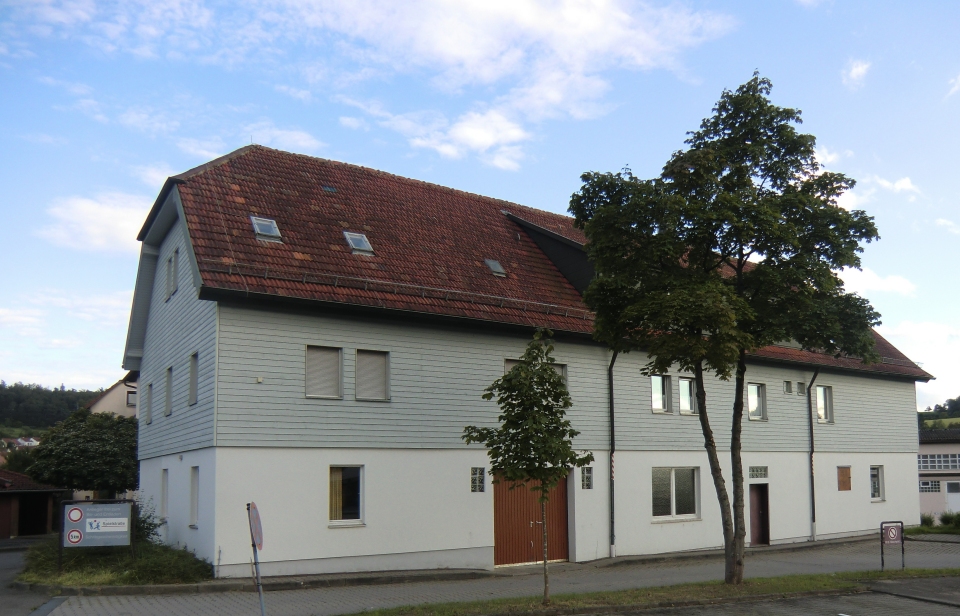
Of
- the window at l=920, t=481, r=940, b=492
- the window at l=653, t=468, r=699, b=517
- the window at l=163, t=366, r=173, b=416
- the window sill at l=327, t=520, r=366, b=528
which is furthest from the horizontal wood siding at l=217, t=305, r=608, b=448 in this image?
the window at l=920, t=481, r=940, b=492

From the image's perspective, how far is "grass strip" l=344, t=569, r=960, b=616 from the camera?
13.4 metres

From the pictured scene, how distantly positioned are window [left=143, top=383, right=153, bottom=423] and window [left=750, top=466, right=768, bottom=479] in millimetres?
16690

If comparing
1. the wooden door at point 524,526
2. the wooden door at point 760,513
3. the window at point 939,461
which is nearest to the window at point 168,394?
the wooden door at point 524,526

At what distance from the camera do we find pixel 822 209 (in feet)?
54.7

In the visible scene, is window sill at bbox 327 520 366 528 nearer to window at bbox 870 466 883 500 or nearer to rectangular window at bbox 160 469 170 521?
rectangular window at bbox 160 469 170 521

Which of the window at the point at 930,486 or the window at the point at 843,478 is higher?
the window at the point at 843,478

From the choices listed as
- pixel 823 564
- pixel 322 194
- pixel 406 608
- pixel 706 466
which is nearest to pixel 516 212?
pixel 322 194

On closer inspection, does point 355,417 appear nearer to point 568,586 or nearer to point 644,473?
point 568,586

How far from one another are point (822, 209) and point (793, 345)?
1213 centimetres

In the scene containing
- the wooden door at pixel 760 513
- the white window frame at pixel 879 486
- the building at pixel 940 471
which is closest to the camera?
the wooden door at pixel 760 513

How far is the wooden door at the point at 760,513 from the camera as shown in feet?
85.7

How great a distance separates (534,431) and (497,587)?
452 centimetres

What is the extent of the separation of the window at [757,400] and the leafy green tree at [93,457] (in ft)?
71.9

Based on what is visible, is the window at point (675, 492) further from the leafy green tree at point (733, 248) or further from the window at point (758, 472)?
the leafy green tree at point (733, 248)
